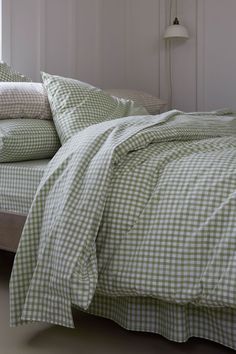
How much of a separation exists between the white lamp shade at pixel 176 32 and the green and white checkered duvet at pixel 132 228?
241 cm

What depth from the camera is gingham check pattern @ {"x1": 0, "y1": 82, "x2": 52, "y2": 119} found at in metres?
1.88

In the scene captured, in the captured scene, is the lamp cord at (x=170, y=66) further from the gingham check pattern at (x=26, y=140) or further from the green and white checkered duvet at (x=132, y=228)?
the green and white checkered duvet at (x=132, y=228)

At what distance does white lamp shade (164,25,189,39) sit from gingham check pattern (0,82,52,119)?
6.41ft

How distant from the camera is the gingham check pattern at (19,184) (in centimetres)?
163

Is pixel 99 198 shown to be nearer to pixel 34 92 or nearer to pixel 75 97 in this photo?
pixel 75 97

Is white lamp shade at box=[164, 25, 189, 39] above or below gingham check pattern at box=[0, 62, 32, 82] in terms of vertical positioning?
above

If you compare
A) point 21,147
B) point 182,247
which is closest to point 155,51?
point 21,147

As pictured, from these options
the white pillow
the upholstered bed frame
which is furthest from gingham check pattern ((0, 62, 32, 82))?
the upholstered bed frame

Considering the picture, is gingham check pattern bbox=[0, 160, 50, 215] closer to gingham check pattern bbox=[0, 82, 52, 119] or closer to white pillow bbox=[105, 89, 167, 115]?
gingham check pattern bbox=[0, 82, 52, 119]

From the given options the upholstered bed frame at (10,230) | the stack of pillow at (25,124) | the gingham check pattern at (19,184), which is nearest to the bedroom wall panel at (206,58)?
the stack of pillow at (25,124)

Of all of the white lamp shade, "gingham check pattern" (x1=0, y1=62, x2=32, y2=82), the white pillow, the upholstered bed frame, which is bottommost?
the upholstered bed frame

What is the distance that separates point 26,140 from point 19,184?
190mm

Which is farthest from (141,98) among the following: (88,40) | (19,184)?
(19,184)

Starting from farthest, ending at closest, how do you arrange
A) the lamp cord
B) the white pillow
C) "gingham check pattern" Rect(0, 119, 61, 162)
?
the lamp cord, the white pillow, "gingham check pattern" Rect(0, 119, 61, 162)
